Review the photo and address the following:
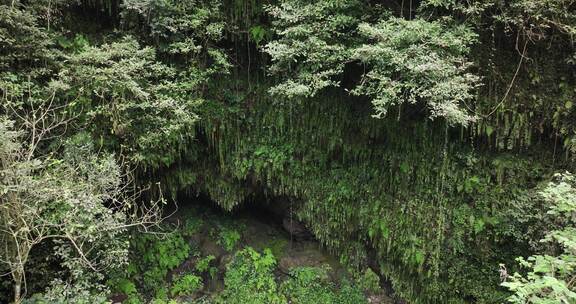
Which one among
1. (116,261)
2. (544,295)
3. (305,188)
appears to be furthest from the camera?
(305,188)

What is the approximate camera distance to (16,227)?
14.1ft

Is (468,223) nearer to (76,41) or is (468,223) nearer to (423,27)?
(423,27)

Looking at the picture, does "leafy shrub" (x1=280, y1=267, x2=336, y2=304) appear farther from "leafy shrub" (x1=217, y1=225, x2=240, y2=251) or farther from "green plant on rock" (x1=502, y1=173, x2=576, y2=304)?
"green plant on rock" (x1=502, y1=173, x2=576, y2=304)

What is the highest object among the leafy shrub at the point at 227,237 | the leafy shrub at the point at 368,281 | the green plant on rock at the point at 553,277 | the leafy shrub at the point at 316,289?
the green plant on rock at the point at 553,277

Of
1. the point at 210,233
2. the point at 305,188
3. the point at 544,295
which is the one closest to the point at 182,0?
the point at 305,188

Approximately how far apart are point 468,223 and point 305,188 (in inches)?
99.3

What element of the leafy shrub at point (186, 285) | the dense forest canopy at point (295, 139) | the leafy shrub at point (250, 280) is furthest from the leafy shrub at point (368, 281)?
the leafy shrub at point (186, 285)

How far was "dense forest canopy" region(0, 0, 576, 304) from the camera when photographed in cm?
456

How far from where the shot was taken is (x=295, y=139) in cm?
629

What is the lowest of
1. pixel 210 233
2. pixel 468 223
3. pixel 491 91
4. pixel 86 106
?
pixel 210 233

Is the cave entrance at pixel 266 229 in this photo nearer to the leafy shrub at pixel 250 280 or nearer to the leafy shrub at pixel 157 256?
the leafy shrub at pixel 250 280

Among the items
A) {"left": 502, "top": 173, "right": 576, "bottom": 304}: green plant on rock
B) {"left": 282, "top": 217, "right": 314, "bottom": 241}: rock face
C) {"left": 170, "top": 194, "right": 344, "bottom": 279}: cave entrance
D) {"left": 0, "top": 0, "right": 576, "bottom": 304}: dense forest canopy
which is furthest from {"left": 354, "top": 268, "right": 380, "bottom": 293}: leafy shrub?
{"left": 502, "top": 173, "right": 576, "bottom": 304}: green plant on rock

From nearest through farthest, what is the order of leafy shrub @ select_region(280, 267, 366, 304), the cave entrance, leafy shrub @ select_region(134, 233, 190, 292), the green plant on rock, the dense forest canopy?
the green plant on rock
the dense forest canopy
leafy shrub @ select_region(134, 233, 190, 292)
leafy shrub @ select_region(280, 267, 366, 304)
the cave entrance

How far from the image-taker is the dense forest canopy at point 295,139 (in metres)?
4.56
